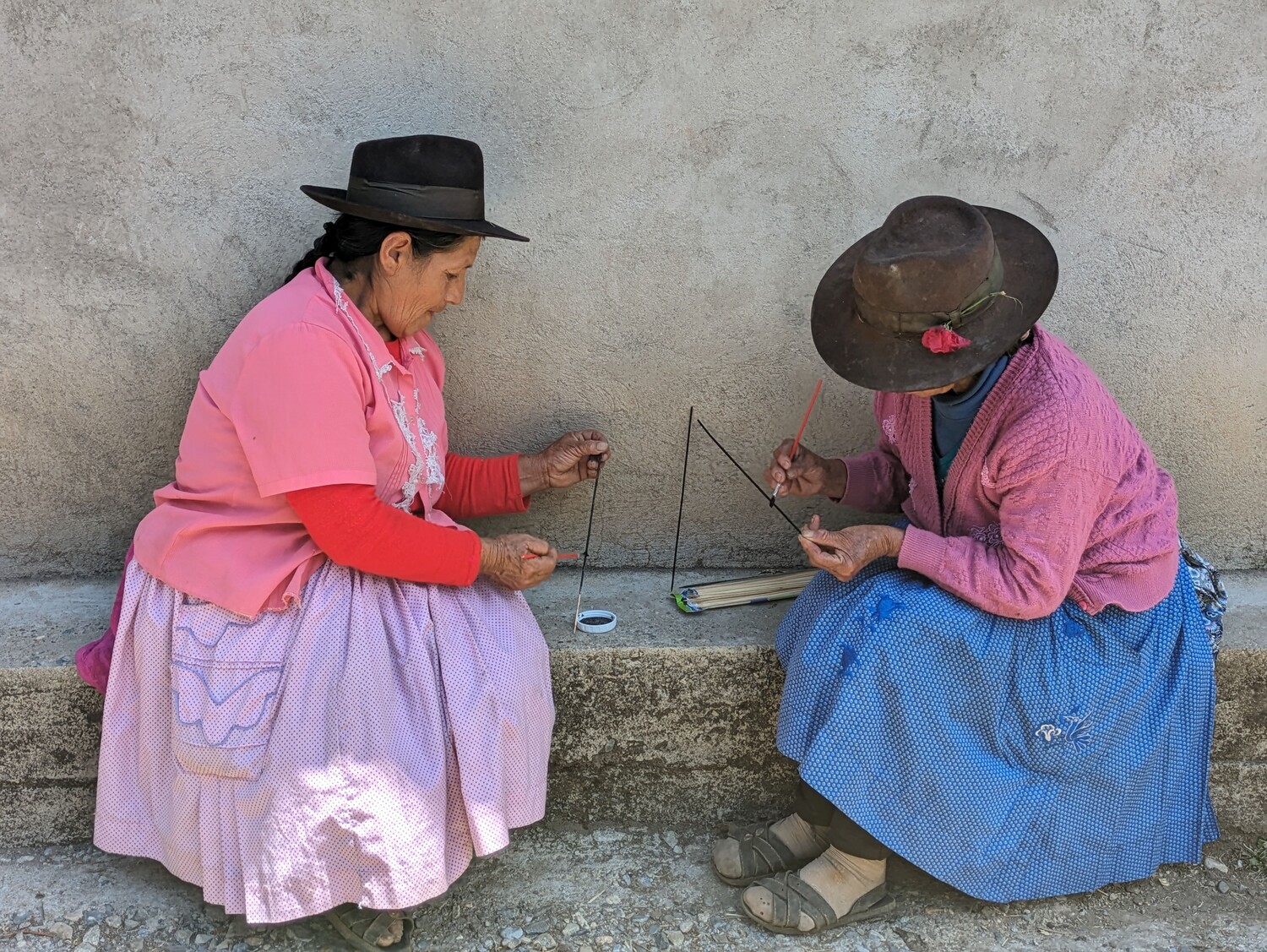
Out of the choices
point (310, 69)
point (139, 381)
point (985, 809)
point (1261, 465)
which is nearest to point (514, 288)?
point (310, 69)

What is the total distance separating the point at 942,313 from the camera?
80.2 inches

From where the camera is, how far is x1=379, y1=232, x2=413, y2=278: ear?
2.19 m

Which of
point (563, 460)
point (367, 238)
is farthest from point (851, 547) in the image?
point (367, 238)

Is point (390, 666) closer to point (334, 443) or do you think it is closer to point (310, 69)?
point (334, 443)

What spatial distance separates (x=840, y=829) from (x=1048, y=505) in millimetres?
794

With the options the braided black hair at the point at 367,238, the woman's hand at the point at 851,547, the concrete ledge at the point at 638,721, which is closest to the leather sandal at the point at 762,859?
the concrete ledge at the point at 638,721

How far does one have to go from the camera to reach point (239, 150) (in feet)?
8.46

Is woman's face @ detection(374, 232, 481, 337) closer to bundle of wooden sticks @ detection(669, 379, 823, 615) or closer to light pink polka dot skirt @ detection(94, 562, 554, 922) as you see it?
light pink polka dot skirt @ detection(94, 562, 554, 922)

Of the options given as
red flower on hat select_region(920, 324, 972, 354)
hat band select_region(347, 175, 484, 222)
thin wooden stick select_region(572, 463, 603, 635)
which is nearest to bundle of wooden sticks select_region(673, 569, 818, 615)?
thin wooden stick select_region(572, 463, 603, 635)

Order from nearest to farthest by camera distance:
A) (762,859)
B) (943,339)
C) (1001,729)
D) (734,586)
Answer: (943,339) < (1001,729) < (762,859) < (734,586)

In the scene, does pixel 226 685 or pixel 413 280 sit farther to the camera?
pixel 413 280

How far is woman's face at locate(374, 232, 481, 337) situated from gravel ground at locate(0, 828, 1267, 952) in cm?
124

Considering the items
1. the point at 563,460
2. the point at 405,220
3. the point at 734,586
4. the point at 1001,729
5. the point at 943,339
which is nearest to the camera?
the point at 943,339

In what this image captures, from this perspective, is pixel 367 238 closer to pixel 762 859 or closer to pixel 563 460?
pixel 563 460
